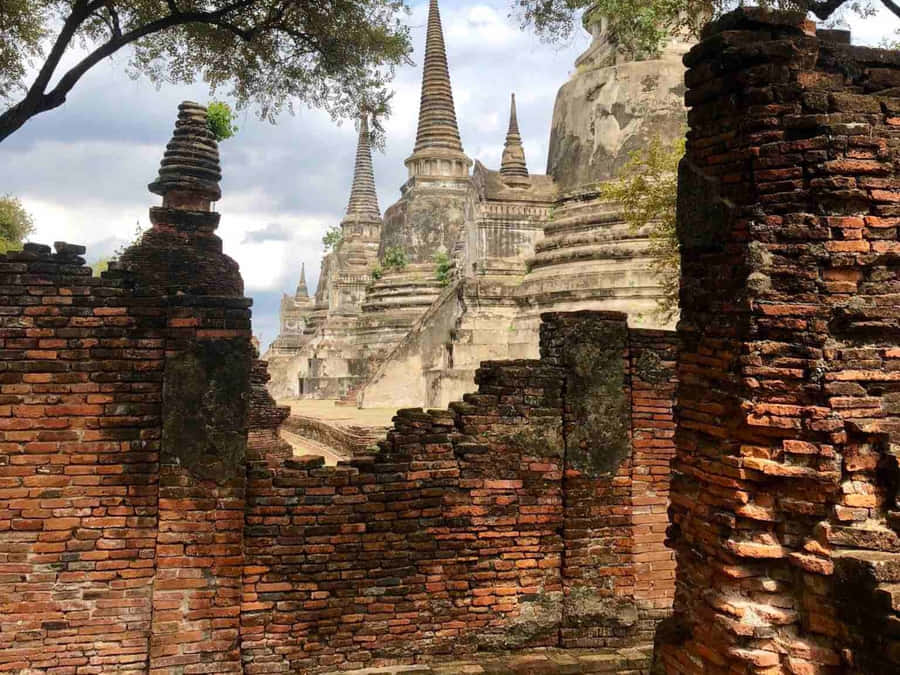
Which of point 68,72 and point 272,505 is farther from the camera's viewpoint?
point 68,72

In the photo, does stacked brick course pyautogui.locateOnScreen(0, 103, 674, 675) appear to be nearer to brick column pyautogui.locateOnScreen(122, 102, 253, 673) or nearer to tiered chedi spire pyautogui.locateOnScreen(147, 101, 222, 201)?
brick column pyautogui.locateOnScreen(122, 102, 253, 673)

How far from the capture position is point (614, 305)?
13.3 m

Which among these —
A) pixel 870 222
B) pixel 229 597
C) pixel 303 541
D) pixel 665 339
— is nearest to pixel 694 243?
pixel 870 222

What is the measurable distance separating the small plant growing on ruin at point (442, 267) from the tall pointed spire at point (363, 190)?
16916 millimetres

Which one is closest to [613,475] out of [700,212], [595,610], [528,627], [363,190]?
[595,610]

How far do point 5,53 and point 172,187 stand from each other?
229 centimetres

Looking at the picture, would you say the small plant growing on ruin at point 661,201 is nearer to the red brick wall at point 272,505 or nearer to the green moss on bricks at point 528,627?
the red brick wall at point 272,505

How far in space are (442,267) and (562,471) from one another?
22.5 meters

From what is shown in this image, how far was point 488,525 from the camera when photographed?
6.30 metres

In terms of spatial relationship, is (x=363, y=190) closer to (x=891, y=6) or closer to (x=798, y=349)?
(x=891, y=6)

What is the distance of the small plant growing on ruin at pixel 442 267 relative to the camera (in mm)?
27370

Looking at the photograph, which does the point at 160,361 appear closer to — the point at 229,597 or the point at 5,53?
the point at 229,597

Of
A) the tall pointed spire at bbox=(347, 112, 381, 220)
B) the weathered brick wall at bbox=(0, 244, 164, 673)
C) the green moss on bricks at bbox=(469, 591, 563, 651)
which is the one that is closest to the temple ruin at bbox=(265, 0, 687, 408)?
the weathered brick wall at bbox=(0, 244, 164, 673)

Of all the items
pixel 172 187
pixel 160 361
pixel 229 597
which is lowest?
pixel 229 597
